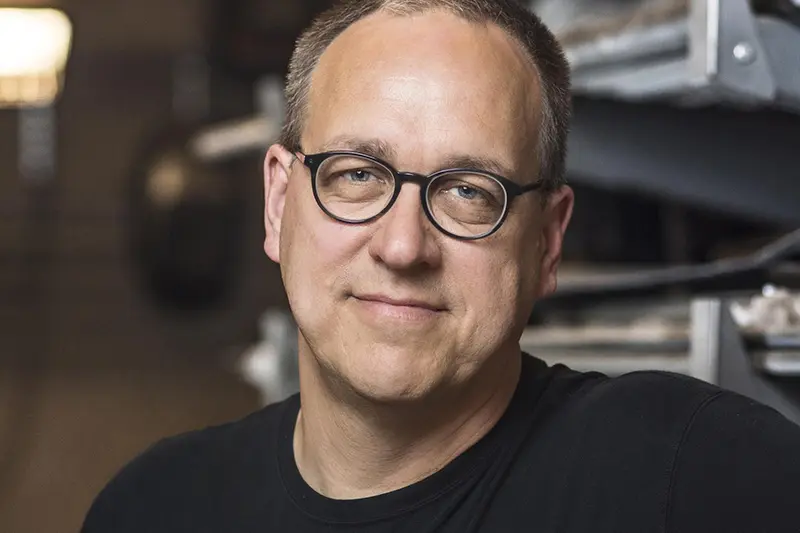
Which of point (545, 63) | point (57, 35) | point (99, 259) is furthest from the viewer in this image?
point (99, 259)

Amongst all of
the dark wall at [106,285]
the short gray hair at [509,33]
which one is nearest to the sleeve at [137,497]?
the short gray hair at [509,33]

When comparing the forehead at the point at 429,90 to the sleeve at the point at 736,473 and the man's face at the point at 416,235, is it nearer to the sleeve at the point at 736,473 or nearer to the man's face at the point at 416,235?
the man's face at the point at 416,235

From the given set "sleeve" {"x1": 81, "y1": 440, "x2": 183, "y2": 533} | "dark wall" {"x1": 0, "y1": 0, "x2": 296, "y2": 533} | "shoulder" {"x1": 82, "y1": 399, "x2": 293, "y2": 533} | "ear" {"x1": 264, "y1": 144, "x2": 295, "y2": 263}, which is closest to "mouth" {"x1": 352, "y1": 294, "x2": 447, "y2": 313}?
"ear" {"x1": 264, "y1": 144, "x2": 295, "y2": 263}

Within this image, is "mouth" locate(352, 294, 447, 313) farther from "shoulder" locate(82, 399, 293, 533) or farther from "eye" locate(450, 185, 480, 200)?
"shoulder" locate(82, 399, 293, 533)

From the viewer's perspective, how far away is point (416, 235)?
1.10m

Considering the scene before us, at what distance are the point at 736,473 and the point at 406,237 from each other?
0.36 meters

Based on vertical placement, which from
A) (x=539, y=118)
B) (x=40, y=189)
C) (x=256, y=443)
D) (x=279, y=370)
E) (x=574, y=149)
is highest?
(x=539, y=118)

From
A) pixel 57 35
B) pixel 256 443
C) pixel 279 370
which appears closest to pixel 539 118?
pixel 256 443

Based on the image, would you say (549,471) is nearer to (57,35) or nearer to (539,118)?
(539,118)

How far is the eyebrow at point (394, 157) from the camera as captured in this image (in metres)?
1.14

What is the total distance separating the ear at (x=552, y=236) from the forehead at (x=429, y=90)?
3.7 inches

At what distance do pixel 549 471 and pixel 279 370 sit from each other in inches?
53.1

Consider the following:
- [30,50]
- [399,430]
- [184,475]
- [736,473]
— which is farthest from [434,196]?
[30,50]

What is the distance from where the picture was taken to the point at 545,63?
4.14ft
